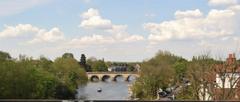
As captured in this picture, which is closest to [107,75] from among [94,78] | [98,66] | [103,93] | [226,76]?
[94,78]

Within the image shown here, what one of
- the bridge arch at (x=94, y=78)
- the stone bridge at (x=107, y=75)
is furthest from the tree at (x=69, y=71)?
the bridge arch at (x=94, y=78)

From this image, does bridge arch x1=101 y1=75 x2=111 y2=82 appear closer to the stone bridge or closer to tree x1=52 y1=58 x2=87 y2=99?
the stone bridge

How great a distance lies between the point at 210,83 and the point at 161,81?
38937 mm

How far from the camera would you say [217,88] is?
33531 millimetres

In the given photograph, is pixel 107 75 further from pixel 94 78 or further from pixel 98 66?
pixel 98 66

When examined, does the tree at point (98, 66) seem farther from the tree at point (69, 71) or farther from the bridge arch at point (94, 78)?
the tree at point (69, 71)

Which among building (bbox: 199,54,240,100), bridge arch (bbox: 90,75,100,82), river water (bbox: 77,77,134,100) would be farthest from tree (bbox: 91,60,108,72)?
building (bbox: 199,54,240,100)

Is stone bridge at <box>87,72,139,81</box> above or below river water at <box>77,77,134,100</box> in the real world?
above


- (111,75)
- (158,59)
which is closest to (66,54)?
(111,75)

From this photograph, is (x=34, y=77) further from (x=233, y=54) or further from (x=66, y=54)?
(x=66, y=54)

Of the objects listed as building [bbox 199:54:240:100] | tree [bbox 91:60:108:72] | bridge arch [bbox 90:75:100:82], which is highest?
tree [bbox 91:60:108:72]

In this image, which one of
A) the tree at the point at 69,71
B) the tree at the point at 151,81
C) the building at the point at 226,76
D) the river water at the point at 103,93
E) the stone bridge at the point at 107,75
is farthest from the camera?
the stone bridge at the point at 107,75

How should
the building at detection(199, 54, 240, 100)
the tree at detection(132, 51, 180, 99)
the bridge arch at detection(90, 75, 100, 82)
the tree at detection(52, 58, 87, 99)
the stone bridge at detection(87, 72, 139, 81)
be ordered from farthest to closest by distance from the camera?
the bridge arch at detection(90, 75, 100, 82) < the stone bridge at detection(87, 72, 139, 81) < the tree at detection(52, 58, 87, 99) < the tree at detection(132, 51, 180, 99) < the building at detection(199, 54, 240, 100)

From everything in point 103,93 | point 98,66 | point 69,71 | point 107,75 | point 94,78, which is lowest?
point 103,93
